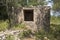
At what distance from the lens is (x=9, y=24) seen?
1620 centimetres

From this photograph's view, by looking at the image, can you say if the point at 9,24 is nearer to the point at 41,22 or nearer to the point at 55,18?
the point at 41,22

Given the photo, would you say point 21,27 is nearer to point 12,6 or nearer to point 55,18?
point 12,6

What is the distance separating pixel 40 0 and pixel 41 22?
32.3 ft

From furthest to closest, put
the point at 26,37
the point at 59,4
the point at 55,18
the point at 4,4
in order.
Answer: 1. the point at 55,18
2. the point at 4,4
3. the point at 59,4
4. the point at 26,37

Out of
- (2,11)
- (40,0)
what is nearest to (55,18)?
(40,0)

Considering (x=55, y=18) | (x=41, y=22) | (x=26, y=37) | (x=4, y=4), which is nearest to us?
(x=26, y=37)

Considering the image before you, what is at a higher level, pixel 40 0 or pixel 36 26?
pixel 40 0

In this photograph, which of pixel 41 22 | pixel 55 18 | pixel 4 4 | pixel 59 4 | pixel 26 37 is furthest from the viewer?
pixel 55 18

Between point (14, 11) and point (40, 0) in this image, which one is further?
point (40, 0)

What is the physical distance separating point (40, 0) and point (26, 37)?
12206 mm

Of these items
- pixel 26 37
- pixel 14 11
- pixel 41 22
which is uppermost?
pixel 14 11

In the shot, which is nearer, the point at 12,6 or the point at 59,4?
the point at 59,4

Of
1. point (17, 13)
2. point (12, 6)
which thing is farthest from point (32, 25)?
point (12, 6)

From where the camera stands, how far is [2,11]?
1877 cm
